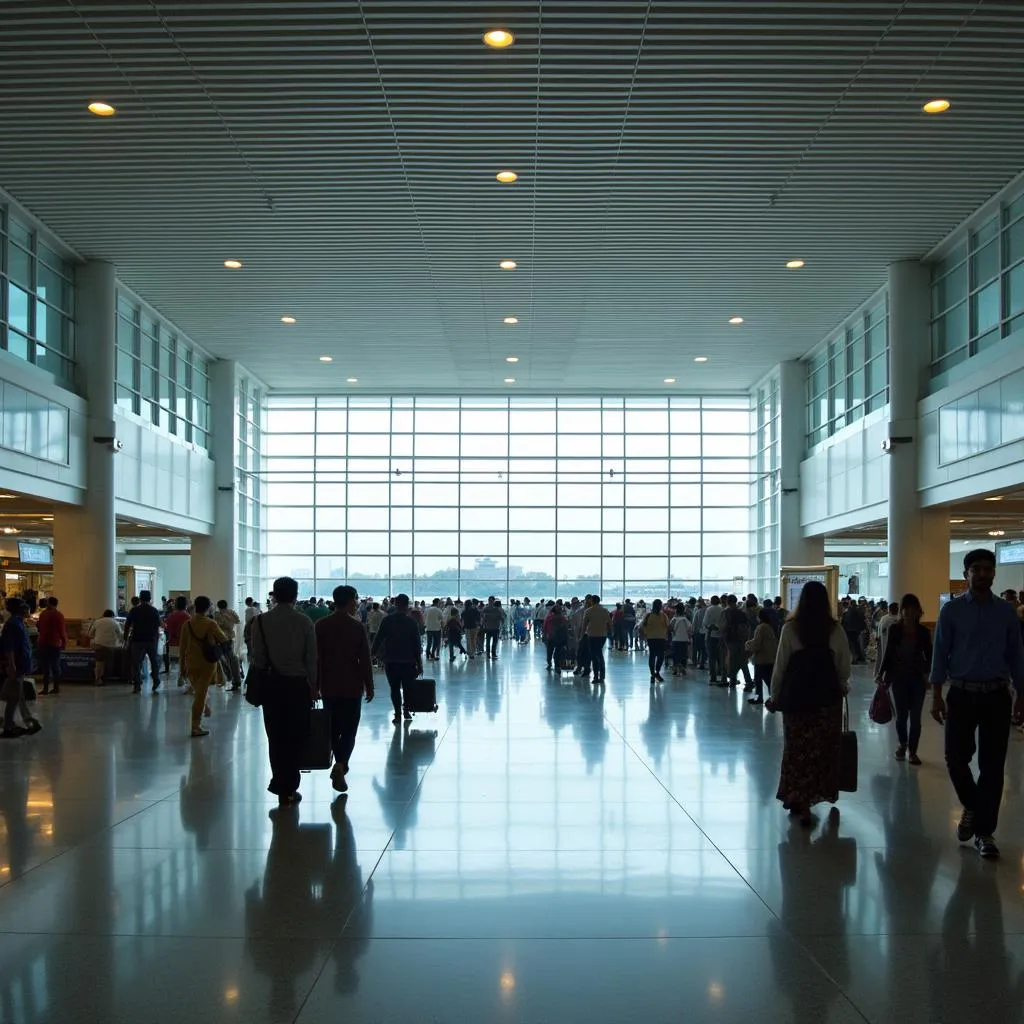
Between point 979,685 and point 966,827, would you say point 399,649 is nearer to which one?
point 966,827

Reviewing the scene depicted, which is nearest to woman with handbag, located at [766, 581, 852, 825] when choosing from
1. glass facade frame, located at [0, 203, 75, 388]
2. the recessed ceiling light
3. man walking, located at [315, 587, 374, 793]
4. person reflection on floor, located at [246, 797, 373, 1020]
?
person reflection on floor, located at [246, 797, 373, 1020]

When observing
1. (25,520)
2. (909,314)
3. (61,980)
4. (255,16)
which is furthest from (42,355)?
(61,980)

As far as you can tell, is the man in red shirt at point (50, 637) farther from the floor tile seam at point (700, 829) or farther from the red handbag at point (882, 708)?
the red handbag at point (882, 708)

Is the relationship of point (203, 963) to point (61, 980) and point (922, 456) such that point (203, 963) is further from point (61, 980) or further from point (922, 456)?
point (922, 456)

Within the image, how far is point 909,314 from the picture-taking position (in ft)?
74.8

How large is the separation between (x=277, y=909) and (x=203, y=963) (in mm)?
834

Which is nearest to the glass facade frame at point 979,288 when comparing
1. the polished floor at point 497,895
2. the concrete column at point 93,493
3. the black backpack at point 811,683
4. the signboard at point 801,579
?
the signboard at point 801,579

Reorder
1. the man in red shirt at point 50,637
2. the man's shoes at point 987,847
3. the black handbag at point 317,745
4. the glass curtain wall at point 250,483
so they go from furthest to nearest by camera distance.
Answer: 1. the glass curtain wall at point 250,483
2. the man in red shirt at point 50,637
3. the black handbag at point 317,745
4. the man's shoes at point 987,847

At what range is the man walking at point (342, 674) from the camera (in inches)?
356

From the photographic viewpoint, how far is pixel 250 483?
36.6m

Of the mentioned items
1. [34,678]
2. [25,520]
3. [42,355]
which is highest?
[42,355]

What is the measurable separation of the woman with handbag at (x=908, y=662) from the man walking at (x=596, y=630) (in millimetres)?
9374

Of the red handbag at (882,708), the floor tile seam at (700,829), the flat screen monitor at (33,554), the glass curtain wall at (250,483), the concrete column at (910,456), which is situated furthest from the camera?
the glass curtain wall at (250,483)

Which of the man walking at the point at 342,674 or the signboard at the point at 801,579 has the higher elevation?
the signboard at the point at 801,579
